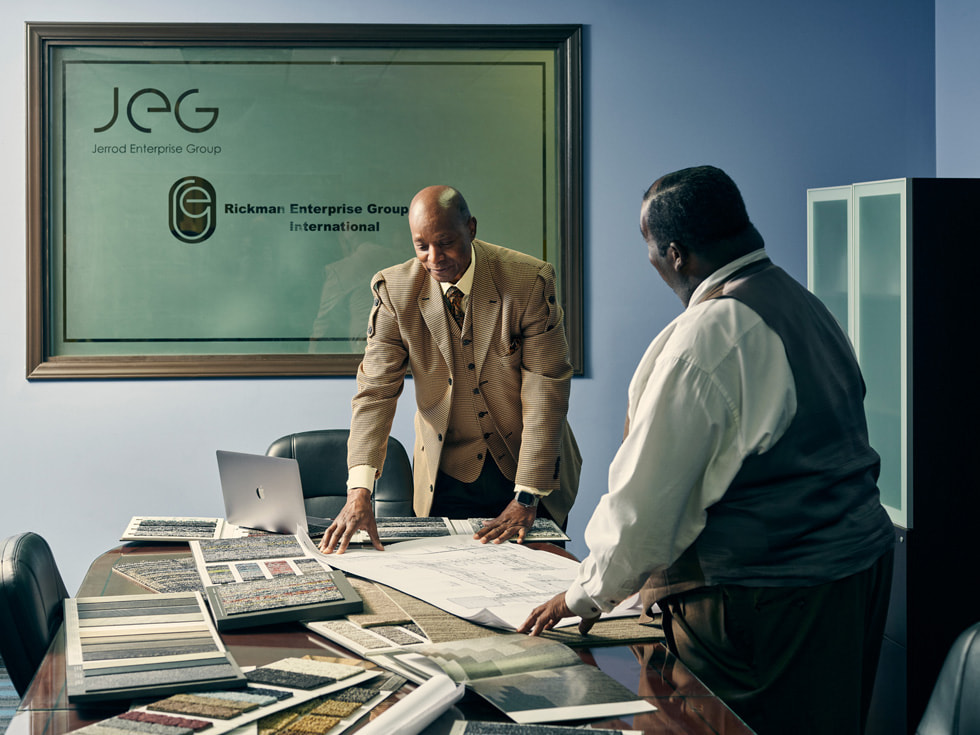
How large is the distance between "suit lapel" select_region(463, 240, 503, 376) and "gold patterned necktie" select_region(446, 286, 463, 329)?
32mm

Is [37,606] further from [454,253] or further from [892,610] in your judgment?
[892,610]

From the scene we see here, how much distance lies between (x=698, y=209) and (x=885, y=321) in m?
2.06

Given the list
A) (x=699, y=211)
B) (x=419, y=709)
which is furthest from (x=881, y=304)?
(x=419, y=709)

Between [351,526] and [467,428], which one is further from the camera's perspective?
[467,428]

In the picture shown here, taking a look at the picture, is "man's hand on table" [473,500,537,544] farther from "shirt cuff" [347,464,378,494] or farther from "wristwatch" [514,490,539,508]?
"shirt cuff" [347,464,378,494]

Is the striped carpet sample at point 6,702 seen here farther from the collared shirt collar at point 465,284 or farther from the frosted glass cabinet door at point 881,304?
the frosted glass cabinet door at point 881,304

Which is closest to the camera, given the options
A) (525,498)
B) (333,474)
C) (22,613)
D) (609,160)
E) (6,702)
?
(22,613)

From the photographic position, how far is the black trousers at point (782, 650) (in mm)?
1428

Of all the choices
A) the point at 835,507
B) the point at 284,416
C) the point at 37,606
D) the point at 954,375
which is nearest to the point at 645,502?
the point at 835,507

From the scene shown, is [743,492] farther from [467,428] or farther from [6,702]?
[6,702]

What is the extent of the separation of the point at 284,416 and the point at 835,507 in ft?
8.77

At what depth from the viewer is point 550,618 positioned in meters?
1.47

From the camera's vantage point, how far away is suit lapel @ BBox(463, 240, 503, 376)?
248 centimetres

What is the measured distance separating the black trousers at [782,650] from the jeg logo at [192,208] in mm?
2786
